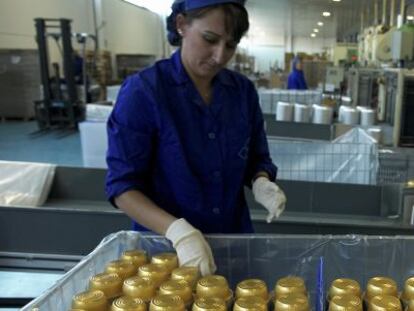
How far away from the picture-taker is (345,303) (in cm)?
83

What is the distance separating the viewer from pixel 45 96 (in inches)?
305

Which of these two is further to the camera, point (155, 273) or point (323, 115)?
A: point (323, 115)

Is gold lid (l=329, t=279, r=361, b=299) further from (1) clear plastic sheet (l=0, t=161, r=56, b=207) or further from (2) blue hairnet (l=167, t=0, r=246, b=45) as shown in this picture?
(1) clear plastic sheet (l=0, t=161, r=56, b=207)

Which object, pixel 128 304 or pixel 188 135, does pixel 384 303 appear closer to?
pixel 128 304

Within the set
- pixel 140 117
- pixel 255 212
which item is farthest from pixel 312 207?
pixel 140 117

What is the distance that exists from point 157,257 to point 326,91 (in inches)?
217

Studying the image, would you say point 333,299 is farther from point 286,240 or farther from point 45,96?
point 45,96

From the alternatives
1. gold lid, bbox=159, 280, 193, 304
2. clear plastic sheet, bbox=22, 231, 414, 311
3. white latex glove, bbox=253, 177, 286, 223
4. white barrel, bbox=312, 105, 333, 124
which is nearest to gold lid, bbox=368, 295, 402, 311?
clear plastic sheet, bbox=22, 231, 414, 311

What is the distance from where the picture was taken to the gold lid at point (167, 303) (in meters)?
0.80

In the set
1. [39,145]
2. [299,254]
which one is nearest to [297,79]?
[39,145]

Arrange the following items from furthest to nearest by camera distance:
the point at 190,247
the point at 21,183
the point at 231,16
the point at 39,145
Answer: the point at 39,145 → the point at 21,183 → the point at 231,16 → the point at 190,247

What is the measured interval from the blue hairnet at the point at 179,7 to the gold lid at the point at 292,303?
2.44 feet

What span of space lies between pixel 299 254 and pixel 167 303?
1.53 ft

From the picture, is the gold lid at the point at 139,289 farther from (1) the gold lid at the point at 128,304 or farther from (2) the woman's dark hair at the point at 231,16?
(2) the woman's dark hair at the point at 231,16
